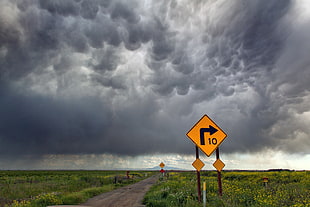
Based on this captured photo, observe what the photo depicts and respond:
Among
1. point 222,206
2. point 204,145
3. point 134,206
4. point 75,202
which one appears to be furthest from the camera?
point 75,202

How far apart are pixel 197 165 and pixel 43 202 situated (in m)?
9.33

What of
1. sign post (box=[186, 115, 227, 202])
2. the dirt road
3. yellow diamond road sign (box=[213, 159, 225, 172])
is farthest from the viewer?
the dirt road

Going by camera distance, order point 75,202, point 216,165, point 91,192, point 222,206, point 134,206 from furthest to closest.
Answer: point 91,192, point 75,202, point 134,206, point 216,165, point 222,206

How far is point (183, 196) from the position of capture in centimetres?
1196

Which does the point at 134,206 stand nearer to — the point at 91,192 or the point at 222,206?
the point at 222,206

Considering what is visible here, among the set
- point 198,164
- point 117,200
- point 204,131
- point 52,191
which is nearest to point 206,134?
point 204,131

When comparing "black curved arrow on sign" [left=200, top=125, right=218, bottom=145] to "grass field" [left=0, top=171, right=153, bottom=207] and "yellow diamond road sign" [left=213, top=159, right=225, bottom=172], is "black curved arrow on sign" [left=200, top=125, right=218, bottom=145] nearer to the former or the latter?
"yellow diamond road sign" [left=213, top=159, right=225, bottom=172]

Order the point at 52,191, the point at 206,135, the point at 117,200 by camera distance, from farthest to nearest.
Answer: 1. the point at 52,191
2. the point at 117,200
3. the point at 206,135

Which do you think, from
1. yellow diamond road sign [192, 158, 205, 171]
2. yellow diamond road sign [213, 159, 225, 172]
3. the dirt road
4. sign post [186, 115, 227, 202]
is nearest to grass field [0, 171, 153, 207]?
the dirt road

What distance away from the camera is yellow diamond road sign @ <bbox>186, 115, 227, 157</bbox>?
10906 mm

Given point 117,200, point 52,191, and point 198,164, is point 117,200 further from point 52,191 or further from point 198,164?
point 52,191

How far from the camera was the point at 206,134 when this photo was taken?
11070 millimetres

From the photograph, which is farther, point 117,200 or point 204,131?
point 117,200

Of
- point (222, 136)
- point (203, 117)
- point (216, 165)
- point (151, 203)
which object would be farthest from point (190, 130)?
point (151, 203)
